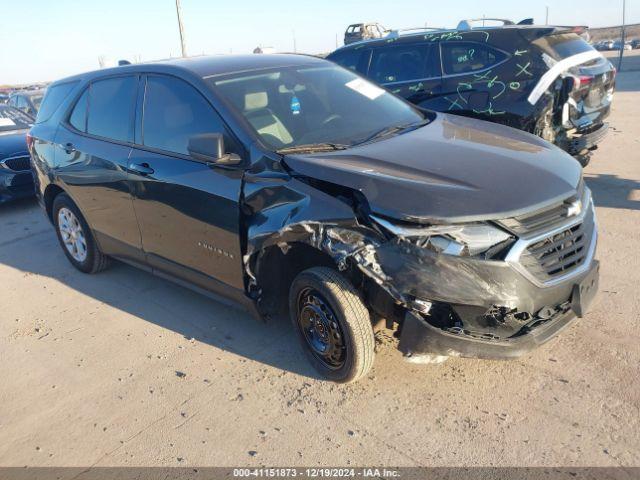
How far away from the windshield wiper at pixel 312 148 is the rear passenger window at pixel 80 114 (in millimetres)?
2371

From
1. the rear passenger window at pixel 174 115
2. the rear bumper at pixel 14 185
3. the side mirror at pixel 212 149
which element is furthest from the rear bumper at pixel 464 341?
the rear bumper at pixel 14 185

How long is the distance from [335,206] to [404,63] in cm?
460

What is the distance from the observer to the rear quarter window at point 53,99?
17.0ft

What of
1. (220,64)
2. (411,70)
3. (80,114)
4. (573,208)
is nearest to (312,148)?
(220,64)

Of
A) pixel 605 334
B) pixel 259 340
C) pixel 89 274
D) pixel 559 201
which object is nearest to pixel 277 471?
pixel 259 340

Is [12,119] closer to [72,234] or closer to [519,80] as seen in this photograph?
[72,234]

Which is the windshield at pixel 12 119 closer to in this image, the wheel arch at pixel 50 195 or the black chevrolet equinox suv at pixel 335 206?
the wheel arch at pixel 50 195

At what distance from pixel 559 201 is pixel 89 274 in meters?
4.26

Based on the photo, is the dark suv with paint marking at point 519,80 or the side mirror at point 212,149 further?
the dark suv with paint marking at point 519,80

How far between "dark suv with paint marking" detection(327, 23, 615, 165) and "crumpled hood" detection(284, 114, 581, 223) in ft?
8.02

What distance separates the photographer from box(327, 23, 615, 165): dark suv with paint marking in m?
5.75

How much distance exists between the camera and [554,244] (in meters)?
2.78

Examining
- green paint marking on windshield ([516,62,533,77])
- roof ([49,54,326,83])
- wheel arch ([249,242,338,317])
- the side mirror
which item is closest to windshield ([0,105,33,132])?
roof ([49,54,326,83])

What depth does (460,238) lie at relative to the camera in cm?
264
